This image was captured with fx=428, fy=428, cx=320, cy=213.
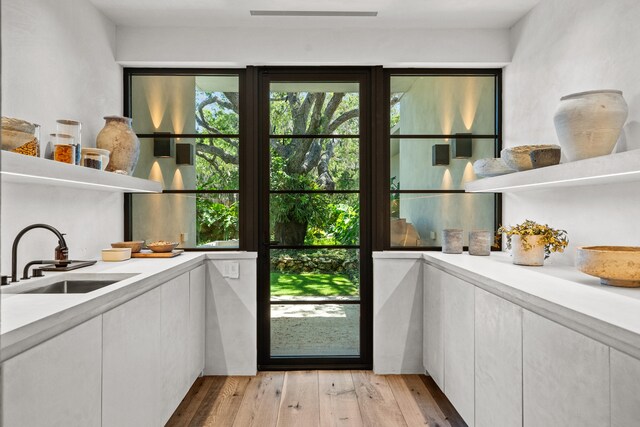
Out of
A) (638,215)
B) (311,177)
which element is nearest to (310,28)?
(311,177)

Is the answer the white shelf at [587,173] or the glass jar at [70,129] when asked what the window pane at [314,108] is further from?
the glass jar at [70,129]

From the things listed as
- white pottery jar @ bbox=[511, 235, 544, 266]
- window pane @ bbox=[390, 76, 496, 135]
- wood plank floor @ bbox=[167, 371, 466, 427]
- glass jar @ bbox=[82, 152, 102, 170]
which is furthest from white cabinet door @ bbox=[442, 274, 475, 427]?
glass jar @ bbox=[82, 152, 102, 170]

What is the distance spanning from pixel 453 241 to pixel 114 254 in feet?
7.58

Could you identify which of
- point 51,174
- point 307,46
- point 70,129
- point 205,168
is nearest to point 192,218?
point 205,168

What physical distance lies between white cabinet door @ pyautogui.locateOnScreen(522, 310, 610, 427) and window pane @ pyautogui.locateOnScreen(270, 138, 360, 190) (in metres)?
1.88

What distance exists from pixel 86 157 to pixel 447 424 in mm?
2567

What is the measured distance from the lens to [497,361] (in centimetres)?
195

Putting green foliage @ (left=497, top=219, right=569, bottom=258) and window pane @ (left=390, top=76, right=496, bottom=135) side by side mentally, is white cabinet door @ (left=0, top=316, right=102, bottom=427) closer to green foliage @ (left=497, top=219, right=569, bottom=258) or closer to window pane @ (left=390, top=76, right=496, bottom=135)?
green foliage @ (left=497, top=219, right=569, bottom=258)

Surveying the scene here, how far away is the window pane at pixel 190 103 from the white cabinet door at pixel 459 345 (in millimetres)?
1996

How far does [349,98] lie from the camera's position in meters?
3.34

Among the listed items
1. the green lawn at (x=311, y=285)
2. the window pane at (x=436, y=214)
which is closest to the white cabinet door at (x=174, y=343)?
the green lawn at (x=311, y=285)

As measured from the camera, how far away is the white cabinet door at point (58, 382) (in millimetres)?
1201

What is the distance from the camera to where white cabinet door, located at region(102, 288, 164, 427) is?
1.72m

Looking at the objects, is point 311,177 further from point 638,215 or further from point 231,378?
point 638,215
